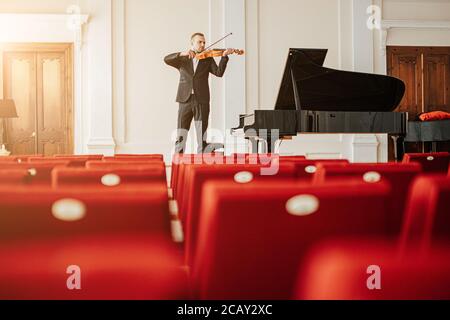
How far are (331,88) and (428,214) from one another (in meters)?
4.38

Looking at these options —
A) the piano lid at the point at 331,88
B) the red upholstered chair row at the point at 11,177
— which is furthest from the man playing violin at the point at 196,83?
the red upholstered chair row at the point at 11,177

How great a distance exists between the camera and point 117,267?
2.42 feet

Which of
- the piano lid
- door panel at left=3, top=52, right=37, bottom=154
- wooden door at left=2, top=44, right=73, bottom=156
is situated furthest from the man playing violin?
door panel at left=3, top=52, right=37, bottom=154

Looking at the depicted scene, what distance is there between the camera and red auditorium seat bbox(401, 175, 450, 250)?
2.45 ft

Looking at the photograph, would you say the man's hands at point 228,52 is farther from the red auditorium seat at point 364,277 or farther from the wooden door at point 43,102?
the red auditorium seat at point 364,277

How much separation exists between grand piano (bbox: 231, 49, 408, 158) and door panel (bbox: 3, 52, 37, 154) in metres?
3.40

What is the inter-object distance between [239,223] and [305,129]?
3958mm

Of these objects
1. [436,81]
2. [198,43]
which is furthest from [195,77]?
[436,81]

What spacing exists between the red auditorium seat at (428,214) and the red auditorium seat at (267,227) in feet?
0.18

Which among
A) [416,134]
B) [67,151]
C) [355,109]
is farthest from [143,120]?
[416,134]

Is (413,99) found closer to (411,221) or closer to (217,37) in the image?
(217,37)

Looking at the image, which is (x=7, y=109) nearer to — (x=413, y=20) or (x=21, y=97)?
(x=21, y=97)

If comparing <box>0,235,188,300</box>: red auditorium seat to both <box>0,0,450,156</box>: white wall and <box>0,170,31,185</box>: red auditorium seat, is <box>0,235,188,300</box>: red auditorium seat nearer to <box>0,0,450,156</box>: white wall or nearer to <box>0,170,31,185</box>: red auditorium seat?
<box>0,170,31,185</box>: red auditorium seat

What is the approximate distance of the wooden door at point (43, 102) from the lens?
7.07 metres
